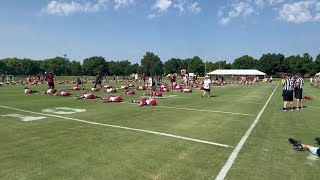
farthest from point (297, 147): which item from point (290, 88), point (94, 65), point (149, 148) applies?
point (94, 65)

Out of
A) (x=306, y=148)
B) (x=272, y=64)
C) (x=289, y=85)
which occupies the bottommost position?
(x=306, y=148)

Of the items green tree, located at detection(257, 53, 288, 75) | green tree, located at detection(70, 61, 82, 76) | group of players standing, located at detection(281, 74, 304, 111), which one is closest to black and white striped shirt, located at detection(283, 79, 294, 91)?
group of players standing, located at detection(281, 74, 304, 111)

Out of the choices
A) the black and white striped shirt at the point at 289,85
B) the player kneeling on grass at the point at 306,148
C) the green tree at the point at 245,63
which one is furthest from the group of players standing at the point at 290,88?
the green tree at the point at 245,63

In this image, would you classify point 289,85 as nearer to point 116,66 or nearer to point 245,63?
point 116,66

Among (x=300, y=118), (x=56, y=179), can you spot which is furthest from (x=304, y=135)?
(x=56, y=179)

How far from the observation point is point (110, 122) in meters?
13.5

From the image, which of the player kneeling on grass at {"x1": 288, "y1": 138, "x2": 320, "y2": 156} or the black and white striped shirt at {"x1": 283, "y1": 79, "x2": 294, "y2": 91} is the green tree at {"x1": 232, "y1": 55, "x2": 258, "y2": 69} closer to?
the black and white striped shirt at {"x1": 283, "y1": 79, "x2": 294, "y2": 91}

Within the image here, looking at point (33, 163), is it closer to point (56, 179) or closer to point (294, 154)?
point (56, 179)

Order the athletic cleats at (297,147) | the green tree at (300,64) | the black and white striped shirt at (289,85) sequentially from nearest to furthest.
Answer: the athletic cleats at (297,147), the black and white striped shirt at (289,85), the green tree at (300,64)

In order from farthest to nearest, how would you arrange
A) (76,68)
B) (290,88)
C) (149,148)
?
(76,68) < (290,88) < (149,148)

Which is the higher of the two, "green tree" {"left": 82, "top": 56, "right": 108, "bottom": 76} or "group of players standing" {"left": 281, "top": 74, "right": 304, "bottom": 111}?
"green tree" {"left": 82, "top": 56, "right": 108, "bottom": 76}

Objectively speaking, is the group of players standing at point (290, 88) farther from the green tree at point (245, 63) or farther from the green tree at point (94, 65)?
the green tree at point (245, 63)

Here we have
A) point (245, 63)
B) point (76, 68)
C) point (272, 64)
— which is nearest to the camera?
point (272, 64)

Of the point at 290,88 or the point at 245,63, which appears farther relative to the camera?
the point at 245,63
